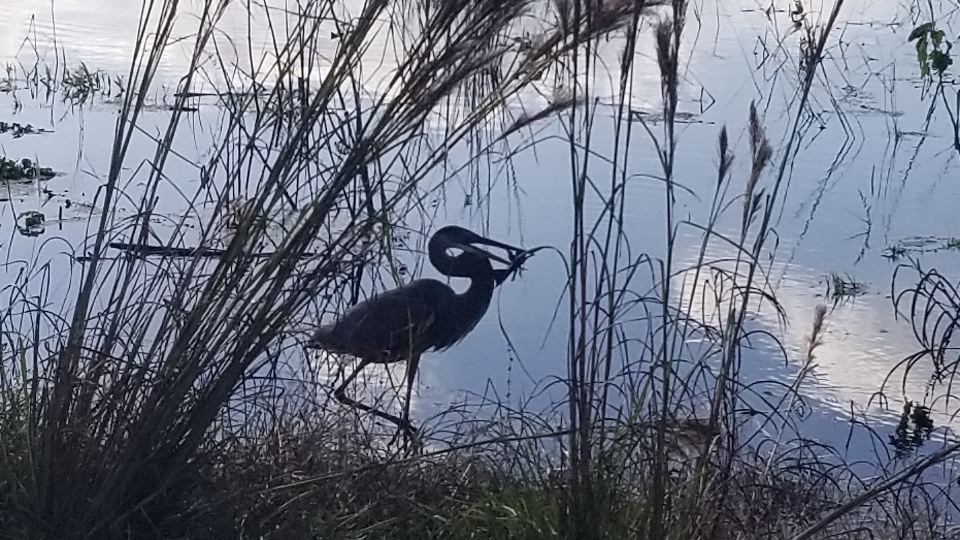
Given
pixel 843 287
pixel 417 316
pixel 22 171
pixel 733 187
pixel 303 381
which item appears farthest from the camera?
pixel 733 187

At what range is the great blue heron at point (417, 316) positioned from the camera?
2.62m

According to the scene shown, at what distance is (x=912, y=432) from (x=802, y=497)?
2.46ft

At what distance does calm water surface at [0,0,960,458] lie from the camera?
10.8ft

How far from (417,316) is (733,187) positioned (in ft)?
6.93

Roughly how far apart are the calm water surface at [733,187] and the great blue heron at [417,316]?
189mm

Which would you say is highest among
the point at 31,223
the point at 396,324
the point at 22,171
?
the point at 22,171

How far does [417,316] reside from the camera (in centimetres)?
273

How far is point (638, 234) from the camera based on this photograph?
410cm

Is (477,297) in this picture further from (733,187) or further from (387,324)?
(733,187)

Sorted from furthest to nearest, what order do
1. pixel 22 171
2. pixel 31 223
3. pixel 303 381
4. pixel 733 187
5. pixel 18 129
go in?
1. pixel 18 129
2. pixel 733 187
3. pixel 22 171
4. pixel 31 223
5. pixel 303 381

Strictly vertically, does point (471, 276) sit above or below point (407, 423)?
above

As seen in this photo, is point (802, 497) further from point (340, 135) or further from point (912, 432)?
point (340, 135)

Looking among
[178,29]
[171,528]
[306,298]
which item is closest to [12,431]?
[171,528]

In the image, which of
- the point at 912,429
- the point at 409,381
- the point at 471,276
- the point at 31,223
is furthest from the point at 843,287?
the point at 31,223
